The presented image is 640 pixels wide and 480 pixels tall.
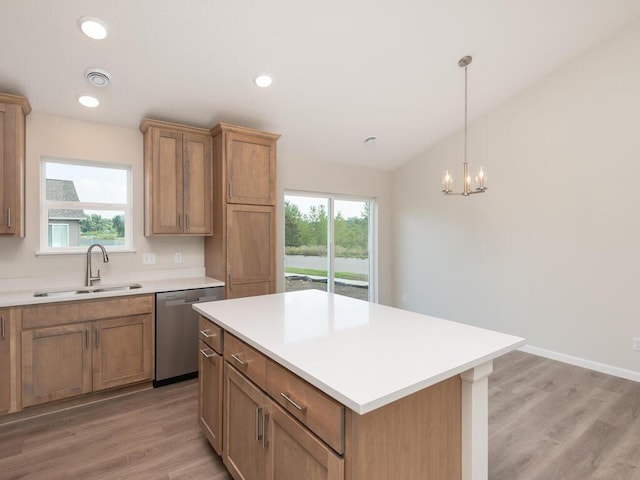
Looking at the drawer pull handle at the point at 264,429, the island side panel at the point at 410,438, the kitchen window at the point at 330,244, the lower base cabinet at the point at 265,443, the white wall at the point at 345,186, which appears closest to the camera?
the island side panel at the point at 410,438

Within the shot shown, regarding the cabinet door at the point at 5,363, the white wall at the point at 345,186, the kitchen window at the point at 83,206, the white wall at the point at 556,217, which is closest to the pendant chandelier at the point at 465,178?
the white wall at the point at 556,217

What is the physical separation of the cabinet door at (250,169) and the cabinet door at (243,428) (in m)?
2.00

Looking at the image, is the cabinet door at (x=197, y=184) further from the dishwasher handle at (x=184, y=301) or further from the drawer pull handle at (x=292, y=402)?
the drawer pull handle at (x=292, y=402)

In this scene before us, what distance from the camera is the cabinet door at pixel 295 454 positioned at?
1.06 meters

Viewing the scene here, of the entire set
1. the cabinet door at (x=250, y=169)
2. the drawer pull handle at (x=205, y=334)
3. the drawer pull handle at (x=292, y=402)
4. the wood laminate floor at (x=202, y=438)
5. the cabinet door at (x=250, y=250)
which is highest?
the cabinet door at (x=250, y=169)

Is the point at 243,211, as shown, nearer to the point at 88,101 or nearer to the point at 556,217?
the point at 88,101

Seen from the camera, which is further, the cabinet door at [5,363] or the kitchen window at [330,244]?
the kitchen window at [330,244]

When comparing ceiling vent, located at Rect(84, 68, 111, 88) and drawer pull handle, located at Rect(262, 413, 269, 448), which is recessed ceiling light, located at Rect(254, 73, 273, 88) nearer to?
ceiling vent, located at Rect(84, 68, 111, 88)

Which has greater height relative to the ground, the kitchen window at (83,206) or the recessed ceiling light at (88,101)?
the recessed ceiling light at (88,101)

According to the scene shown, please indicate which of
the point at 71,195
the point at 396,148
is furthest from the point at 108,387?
the point at 396,148

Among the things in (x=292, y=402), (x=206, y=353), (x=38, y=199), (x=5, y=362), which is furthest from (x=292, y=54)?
(x=5, y=362)

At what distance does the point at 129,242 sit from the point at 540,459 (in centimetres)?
373

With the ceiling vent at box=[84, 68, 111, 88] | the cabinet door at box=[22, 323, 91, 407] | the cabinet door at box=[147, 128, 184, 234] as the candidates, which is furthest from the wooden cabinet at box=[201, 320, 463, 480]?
the ceiling vent at box=[84, 68, 111, 88]

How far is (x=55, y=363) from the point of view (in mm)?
2533
